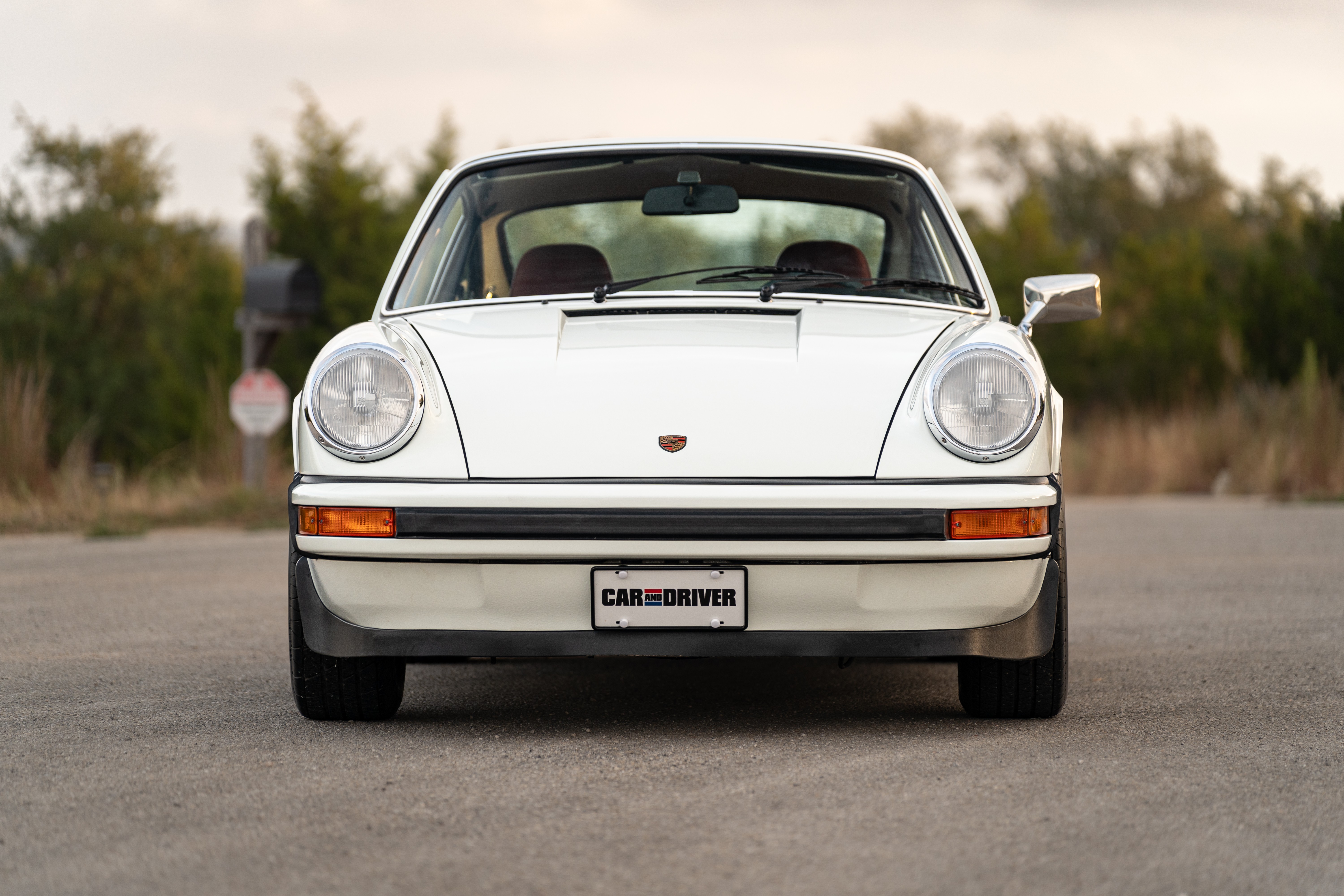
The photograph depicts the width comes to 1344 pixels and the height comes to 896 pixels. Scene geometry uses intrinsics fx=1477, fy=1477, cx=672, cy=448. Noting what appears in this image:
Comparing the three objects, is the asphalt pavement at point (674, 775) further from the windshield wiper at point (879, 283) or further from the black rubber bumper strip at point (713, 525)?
the windshield wiper at point (879, 283)

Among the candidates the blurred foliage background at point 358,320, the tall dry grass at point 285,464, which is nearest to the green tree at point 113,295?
the blurred foliage background at point 358,320

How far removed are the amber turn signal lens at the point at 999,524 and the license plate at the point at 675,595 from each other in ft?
1.67

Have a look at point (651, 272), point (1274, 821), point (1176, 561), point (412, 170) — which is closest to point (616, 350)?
point (651, 272)

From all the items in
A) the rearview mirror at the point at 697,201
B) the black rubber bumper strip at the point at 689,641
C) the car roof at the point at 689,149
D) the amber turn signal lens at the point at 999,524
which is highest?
the car roof at the point at 689,149

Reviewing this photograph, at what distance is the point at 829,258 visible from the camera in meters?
4.66

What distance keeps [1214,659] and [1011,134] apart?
4626 cm

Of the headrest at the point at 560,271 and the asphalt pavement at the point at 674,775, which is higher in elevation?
the headrest at the point at 560,271

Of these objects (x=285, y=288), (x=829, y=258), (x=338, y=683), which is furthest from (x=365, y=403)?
(x=285, y=288)

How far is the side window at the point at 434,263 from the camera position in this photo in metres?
4.49

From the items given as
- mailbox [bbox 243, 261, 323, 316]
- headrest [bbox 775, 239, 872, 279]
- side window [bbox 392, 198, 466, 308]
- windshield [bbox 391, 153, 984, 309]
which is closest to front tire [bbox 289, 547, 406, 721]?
side window [bbox 392, 198, 466, 308]

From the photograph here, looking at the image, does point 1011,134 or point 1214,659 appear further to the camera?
point 1011,134

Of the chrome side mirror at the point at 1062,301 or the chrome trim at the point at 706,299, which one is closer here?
the chrome trim at the point at 706,299

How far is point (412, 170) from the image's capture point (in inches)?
1257

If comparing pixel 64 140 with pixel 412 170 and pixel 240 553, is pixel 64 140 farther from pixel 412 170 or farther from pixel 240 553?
pixel 240 553
